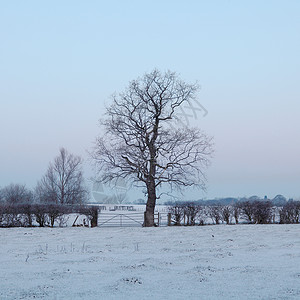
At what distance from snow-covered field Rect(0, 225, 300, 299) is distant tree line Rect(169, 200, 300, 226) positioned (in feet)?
48.5

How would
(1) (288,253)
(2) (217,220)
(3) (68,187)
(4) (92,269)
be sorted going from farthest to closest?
(3) (68,187)
(2) (217,220)
(1) (288,253)
(4) (92,269)

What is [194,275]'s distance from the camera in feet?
30.3

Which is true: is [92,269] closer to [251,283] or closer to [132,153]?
[251,283]

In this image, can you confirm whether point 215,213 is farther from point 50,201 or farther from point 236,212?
point 50,201

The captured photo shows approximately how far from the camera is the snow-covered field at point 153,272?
758 cm

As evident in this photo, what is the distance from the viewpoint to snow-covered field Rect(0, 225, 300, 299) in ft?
24.9

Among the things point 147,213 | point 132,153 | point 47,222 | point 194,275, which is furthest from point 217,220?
point 194,275

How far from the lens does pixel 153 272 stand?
9.67 meters

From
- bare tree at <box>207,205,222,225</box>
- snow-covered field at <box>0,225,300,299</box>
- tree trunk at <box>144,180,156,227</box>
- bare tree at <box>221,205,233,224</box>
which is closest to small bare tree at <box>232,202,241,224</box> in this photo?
bare tree at <box>221,205,233,224</box>

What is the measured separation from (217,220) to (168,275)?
2188 centimetres

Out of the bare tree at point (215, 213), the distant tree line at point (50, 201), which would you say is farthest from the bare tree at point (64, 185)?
the bare tree at point (215, 213)

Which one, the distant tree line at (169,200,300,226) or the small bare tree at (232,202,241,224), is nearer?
the distant tree line at (169,200,300,226)

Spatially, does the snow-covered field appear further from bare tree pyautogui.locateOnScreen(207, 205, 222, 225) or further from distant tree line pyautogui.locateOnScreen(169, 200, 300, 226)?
bare tree pyautogui.locateOnScreen(207, 205, 222, 225)

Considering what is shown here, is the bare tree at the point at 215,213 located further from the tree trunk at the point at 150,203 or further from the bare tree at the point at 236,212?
the tree trunk at the point at 150,203
